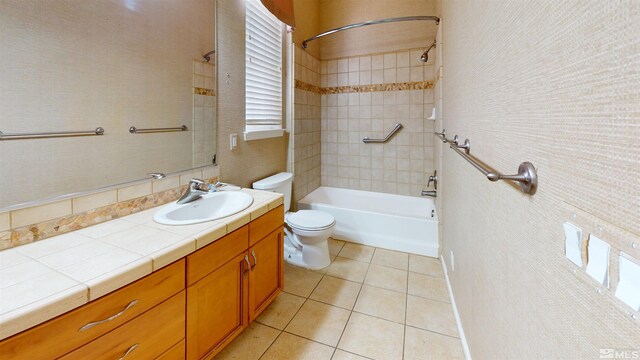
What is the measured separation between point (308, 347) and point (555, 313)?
1242mm

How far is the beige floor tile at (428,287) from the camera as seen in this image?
1.94 m

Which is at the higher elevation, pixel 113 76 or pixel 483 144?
pixel 113 76

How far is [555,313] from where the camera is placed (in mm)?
564

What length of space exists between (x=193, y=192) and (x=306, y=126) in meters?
1.81

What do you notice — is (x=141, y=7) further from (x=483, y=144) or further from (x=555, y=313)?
(x=555, y=313)

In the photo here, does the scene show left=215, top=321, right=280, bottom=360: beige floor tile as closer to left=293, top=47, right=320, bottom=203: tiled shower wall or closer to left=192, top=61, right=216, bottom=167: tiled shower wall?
left=192, top=61, right=216, bottom=167: tiled shower wall

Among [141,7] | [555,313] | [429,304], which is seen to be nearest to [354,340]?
[429,304]

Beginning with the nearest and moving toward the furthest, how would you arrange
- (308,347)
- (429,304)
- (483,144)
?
(483,144), (308,347), (429,304)

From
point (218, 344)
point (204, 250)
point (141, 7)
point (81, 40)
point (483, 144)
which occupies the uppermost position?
point (141, 7)

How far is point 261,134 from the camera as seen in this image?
7.57 ft

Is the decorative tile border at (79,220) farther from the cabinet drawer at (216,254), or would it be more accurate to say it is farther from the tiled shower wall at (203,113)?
the cabinet drawer at (216,254)

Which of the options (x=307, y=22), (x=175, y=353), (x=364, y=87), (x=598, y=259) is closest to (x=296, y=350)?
(x=175, y=353)

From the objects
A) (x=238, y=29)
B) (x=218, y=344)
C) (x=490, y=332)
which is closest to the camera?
(x=490, y=332)

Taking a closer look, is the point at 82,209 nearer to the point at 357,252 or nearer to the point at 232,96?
the point at 232,96
